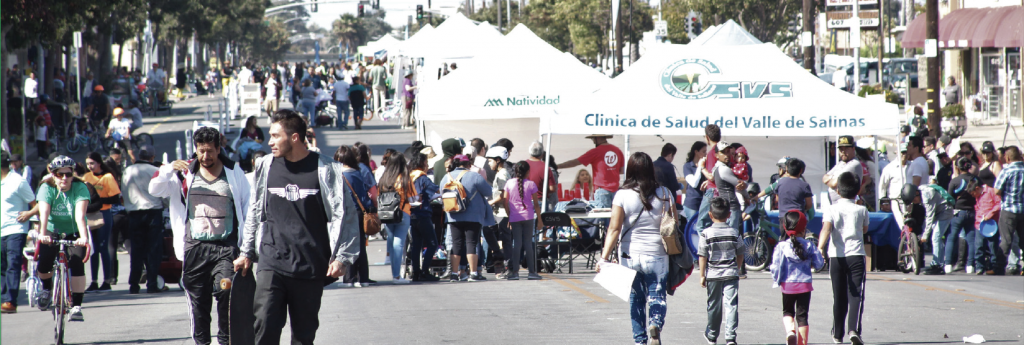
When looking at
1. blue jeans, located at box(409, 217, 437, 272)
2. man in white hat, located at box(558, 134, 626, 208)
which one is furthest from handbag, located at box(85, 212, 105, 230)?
man in white hat, located at box(558, 134, 626, 208)

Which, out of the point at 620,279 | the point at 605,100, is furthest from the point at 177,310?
the point at 605,100

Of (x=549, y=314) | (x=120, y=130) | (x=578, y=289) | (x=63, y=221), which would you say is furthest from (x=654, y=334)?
(x=120, y=130)

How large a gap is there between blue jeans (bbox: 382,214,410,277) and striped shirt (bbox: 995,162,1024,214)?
7.51 m

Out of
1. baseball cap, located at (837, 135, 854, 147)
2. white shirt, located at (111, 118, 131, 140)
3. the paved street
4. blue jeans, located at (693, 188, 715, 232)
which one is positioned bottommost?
the paved street

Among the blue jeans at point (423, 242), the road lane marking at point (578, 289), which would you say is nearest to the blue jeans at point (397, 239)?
the blue jeans at point (423, 242)

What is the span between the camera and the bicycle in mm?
9023

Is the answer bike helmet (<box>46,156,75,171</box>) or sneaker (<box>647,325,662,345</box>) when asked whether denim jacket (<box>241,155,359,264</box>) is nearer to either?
sneaker (<box>647,325,662,345</box>)

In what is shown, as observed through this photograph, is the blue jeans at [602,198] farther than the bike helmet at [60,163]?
Yes

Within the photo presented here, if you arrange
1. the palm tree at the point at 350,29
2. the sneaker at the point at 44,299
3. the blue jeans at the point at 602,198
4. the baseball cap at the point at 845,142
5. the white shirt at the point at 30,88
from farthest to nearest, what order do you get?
the palm tree at the point at 350,29
the white shirt at the point at 30,88
the blue jeans at the point at 602,198
the baseball cap at the point at 845,142
the sneaker at the point at 44,299

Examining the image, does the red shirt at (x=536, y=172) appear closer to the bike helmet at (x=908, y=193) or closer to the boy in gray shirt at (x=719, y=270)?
the bike helmet at (x=908, y=193)

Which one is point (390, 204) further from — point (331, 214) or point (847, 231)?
point (331, 214)

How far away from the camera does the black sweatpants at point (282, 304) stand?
20.7ft

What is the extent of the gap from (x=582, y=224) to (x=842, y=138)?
3.52 metres

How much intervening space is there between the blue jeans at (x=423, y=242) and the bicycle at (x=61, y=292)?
4255mm
